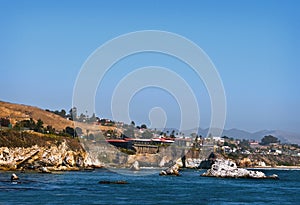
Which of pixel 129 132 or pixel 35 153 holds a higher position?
pixel 129 132

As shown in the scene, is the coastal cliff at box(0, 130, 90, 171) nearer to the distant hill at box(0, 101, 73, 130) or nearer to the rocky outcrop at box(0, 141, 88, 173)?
the rocky outcrop at box(0, 141, 88, 173)

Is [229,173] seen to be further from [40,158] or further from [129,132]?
[129,132]

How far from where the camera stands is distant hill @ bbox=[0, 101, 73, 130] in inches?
6617

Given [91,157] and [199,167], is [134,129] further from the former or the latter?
[91,157]

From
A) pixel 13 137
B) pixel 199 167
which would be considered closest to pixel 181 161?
pixel 199 167

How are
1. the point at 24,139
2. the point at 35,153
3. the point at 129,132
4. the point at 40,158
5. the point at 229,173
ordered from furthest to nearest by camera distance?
the point at 129,132 < the point at 24,139 < the point at 40,158 < the point at 35,153 < the point at 229,173

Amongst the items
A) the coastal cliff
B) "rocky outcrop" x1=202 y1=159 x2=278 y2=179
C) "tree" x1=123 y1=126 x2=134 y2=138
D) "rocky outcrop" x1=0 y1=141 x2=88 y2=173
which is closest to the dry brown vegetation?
the coastal cliff

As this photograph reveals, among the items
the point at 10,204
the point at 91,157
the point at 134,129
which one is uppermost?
the point at 134,129

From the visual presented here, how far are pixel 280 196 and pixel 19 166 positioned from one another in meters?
50.1

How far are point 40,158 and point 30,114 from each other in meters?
80.2

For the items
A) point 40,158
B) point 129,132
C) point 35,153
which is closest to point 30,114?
point 129,132

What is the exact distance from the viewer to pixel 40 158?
101m

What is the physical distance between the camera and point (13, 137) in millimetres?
102062

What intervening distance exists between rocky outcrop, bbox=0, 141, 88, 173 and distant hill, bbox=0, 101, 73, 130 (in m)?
53.9
